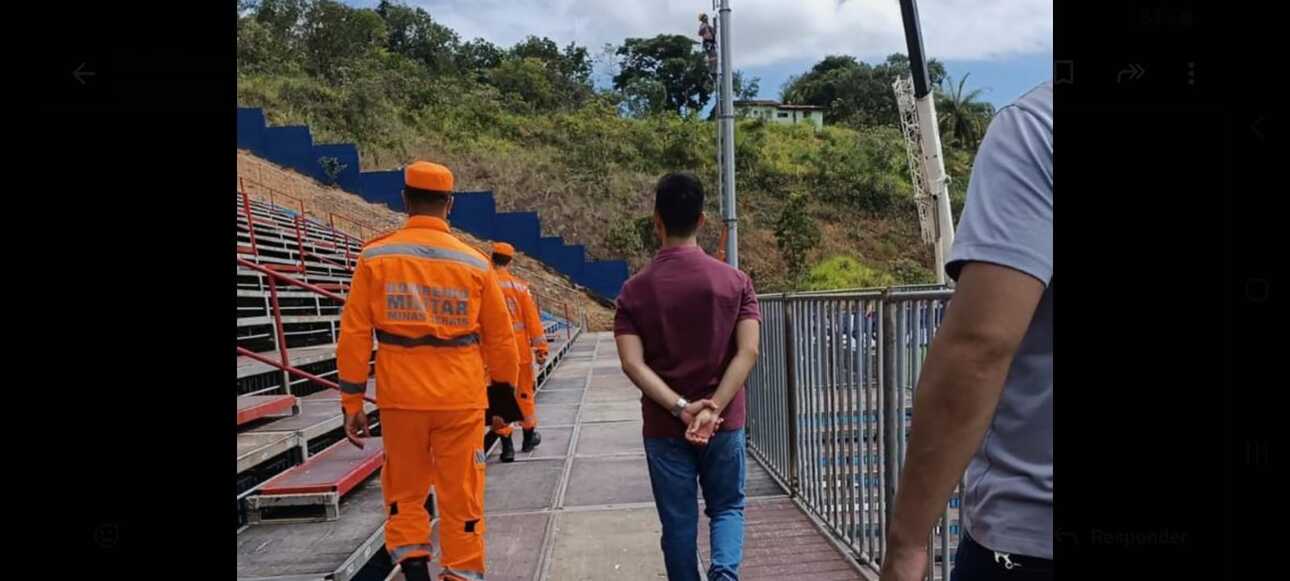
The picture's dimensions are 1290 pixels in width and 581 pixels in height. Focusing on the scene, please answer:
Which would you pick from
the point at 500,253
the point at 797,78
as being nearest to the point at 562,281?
the point at 500,253

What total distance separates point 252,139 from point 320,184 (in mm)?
2835

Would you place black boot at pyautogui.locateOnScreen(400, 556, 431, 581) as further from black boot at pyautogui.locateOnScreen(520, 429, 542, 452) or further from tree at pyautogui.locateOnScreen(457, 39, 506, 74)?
tree at pyautogui.locateOnScreen(457, 39, 506, 74)

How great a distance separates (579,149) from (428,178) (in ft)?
99.6

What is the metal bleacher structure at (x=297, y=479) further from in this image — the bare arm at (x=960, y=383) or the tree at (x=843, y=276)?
the tree at (x=843, y=276)

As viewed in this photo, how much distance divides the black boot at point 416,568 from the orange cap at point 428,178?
1.64 meters

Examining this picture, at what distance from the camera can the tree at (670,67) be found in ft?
216

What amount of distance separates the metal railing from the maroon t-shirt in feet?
2.50

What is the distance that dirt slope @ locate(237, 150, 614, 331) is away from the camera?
22.2 m

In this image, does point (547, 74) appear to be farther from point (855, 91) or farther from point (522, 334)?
point (522, 334)

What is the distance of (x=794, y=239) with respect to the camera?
99.7 feet

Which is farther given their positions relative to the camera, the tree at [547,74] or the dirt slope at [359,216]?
the tree at [547,74]

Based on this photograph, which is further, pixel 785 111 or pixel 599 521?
pixel 785 111
